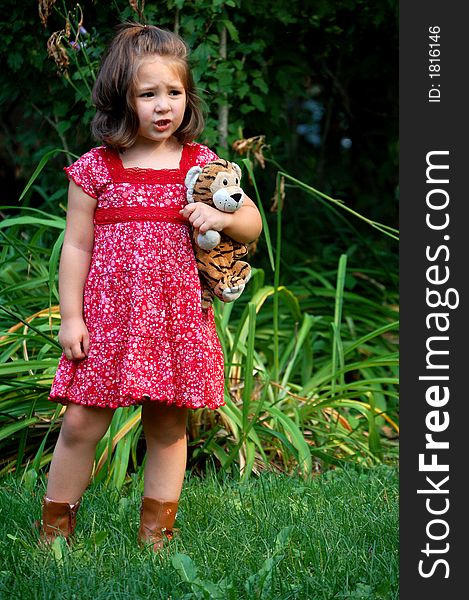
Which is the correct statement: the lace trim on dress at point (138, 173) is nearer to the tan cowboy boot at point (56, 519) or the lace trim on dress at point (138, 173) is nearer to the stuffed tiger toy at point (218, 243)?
the stuffed tiger toy at point (218, 243)

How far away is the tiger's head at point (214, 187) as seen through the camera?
2.52 meters

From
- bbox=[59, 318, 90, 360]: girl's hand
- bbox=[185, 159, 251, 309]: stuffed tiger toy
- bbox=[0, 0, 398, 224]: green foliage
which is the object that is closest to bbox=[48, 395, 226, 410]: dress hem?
bbox=[59, 318, 90, 360]: girl's hand

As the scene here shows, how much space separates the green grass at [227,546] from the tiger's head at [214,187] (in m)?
0.85

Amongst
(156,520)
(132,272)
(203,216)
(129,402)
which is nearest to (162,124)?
(203,216)

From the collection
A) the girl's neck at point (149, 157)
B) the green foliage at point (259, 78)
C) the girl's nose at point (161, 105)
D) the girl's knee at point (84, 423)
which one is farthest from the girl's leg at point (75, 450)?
the green foliage at point (259, 78)

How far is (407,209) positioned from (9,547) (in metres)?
1.36

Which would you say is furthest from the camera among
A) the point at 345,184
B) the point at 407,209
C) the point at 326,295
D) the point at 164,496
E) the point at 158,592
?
the point at 345,184

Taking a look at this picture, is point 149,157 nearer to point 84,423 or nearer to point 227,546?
point 84,423

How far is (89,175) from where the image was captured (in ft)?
8.42

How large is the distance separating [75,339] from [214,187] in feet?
1.76

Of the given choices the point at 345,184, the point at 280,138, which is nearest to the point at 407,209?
the point at 280,138

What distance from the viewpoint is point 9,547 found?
2551mm

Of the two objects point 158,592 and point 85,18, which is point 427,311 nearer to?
point 158,592

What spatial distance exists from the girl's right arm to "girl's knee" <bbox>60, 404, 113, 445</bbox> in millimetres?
150
